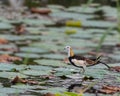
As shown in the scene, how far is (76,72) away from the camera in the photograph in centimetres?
455

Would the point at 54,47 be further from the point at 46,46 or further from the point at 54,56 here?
the point at 54,56

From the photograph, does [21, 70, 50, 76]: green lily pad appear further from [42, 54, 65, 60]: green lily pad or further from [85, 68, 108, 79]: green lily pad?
[42, 54, 65, 60]: green lily pad

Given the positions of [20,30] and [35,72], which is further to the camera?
[20,30]

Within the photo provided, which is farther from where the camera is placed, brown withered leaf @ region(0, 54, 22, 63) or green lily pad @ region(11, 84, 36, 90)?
brown withered leaf @ region(0, 54, 22, 63)

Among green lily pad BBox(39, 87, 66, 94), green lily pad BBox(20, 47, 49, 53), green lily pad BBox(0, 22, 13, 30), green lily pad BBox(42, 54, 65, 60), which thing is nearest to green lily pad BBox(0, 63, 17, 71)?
green lily pad BBox(39, 87, 66, 94)

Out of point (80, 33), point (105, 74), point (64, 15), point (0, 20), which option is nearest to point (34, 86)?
A: point (105, 74)

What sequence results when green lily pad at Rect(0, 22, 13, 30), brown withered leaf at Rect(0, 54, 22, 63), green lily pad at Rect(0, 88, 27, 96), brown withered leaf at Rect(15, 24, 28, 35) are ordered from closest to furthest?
1. green lily pad at Rect(0, 88, 27, 96)
2. brown withered leaf at Rect(0, 54, 22, 63)
3. brown withered leaf at Rect(15, 24, 28, 35)
4. green lily pad at Rect(0, 22, 13, 30)

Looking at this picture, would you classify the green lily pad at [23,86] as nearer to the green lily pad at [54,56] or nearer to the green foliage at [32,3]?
the green lily pad at [54,56]

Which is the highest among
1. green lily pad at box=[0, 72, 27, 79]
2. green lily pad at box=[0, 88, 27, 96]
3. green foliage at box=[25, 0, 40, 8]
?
green lily pad at box=[0, 88, 27, 96]

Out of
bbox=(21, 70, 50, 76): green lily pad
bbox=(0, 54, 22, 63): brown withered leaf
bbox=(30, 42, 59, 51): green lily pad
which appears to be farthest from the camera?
bbox=(30, 42, 59, 51): green lily pad

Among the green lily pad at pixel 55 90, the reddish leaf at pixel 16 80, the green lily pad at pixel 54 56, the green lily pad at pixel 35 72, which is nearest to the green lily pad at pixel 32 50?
the green lily pad at pixel 54 56

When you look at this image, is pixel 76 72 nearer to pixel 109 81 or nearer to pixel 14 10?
pixel 109 81

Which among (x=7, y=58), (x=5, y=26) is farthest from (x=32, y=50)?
(x=5, y=26)

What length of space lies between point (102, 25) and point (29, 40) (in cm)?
177
